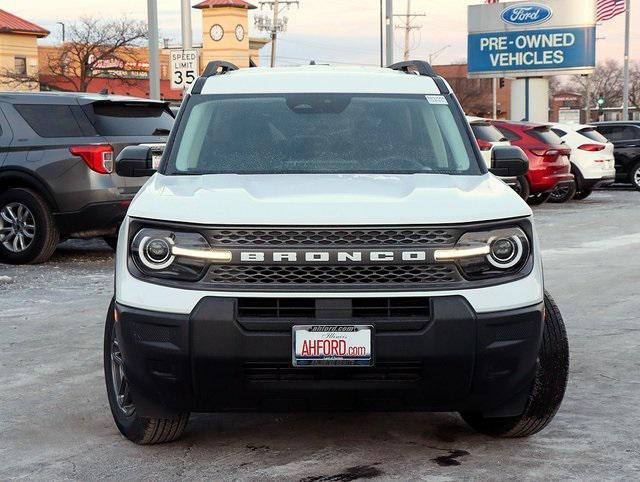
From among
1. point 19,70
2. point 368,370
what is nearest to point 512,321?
point 368,370

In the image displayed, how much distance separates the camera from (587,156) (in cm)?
2255

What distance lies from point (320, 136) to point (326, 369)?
1687 millimetres

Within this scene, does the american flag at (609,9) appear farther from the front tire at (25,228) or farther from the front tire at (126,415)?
the front tire at (126,415)

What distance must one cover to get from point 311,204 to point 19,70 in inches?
2965

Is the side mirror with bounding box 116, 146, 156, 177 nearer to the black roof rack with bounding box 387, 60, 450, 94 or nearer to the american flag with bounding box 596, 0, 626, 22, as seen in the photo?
the black roof rack with bounding box 387, 60, 450, 94

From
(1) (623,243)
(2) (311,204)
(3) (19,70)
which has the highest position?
(3) (19,70)

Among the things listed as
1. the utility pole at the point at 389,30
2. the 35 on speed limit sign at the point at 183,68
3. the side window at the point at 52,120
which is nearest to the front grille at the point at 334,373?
the side window at the point at 52,120

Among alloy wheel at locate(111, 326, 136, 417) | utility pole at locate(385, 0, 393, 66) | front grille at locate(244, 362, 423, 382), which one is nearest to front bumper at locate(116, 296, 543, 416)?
front grille at locate(244, 362, 423, 382)

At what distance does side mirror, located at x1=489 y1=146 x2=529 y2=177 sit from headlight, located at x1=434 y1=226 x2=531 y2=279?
4.79 ft

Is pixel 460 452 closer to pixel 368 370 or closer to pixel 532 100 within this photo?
pixel 368 370

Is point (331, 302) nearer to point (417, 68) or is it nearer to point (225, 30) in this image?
point (417, 68)

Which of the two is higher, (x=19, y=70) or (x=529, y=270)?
(x=19, y=70)

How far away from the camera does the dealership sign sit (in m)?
33.9

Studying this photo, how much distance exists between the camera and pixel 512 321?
450cm
